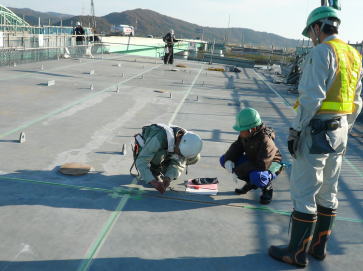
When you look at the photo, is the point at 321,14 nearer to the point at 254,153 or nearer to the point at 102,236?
the point at 254,153

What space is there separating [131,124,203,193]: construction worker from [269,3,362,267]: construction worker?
1362 mm

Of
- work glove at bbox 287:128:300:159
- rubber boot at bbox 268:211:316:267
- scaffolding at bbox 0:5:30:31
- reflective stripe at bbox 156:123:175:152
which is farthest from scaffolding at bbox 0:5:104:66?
rubber boot at bbox 268:211:316:267

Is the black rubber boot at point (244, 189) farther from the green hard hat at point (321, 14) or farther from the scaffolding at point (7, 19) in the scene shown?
the scaffolding at point (7, 19)

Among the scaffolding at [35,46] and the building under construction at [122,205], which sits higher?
the scaffolding at [35,46]

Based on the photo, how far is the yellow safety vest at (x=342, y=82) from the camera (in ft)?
9.44

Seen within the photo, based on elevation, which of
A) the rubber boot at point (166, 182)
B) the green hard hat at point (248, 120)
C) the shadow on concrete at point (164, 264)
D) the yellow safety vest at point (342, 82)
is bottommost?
the shadow on concrete at point (164, 264)

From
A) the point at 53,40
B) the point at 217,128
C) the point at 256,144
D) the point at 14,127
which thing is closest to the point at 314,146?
the point at 256,144

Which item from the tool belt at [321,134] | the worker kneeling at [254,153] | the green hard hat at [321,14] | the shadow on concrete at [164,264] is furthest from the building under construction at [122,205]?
the green hard hat at [321,14]

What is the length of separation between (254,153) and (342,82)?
160 cm

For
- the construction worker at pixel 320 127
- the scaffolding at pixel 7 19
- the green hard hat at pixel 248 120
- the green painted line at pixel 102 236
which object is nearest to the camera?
the construction worker at pixel 320 127

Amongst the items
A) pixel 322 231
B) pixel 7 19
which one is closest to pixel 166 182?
pixel 322 231

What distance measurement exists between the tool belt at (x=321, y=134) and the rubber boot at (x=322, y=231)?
0.65m

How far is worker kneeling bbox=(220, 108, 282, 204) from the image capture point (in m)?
4.10

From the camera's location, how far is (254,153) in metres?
4.32
